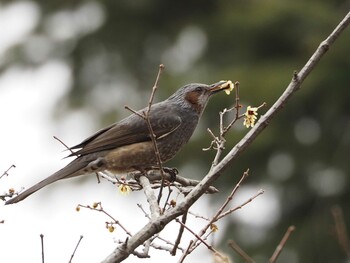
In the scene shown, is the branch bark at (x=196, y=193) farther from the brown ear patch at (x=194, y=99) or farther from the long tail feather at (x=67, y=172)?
the brown ear patch at (x=194, y=99)

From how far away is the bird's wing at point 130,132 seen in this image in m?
7.16

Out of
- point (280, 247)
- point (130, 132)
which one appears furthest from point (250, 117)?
point (130, 132)

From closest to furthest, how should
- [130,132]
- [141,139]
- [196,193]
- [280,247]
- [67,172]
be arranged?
[280,247] < [196,193] < [67,172] < [141,139] < [130,132]

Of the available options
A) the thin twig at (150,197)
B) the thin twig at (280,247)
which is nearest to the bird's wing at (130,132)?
the thin twig at (150,197)

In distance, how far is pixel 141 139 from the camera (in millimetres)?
7254

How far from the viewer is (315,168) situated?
15.2 metres

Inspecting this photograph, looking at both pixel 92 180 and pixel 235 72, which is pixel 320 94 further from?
pixel 92 180

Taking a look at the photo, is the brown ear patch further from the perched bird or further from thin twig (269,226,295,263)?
thin twig (269,226,295,263)

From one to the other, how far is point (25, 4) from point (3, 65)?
1.36 metres

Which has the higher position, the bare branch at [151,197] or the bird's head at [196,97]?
the bird's head at [196,97]

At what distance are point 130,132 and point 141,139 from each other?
151 mm

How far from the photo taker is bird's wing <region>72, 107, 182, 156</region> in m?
7.16

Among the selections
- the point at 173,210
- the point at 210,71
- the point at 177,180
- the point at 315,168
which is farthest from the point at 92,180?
the point at 173,210

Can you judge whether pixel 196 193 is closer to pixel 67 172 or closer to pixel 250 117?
pixel 250 117
